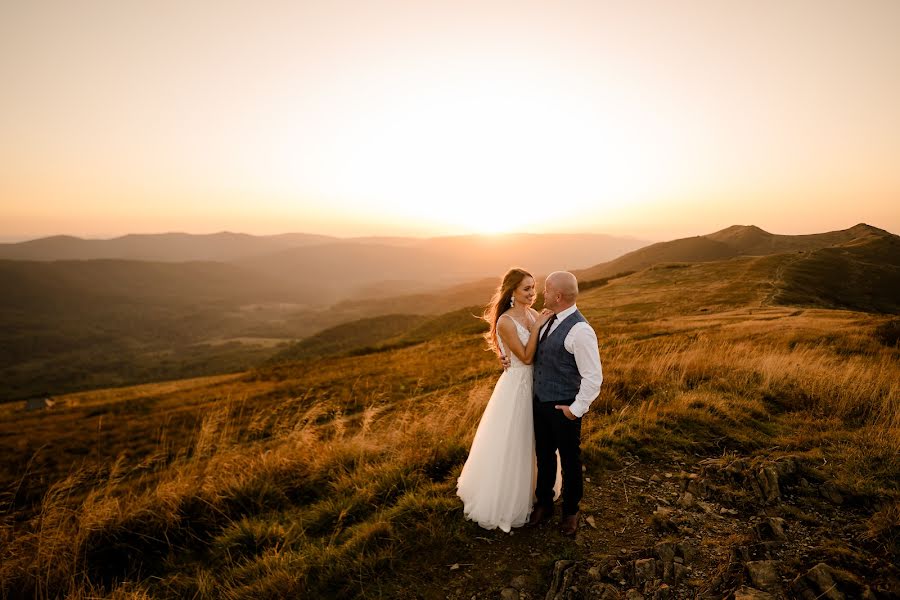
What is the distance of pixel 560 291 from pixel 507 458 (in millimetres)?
2150

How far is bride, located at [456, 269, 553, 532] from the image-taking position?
16.0 ft

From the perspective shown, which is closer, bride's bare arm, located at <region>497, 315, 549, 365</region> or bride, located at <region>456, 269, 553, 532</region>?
bride's bare arm, located at <region>497, 315, 549, 365</region>

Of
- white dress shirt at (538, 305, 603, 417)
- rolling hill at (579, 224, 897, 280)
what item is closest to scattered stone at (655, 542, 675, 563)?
white dress shirt at (538, 305, 603, 417)

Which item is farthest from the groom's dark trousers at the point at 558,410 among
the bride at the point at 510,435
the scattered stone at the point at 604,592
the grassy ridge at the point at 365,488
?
the grassy ridge at the point at 365,488

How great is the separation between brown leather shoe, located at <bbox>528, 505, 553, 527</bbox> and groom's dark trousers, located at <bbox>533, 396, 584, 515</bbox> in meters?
0.05

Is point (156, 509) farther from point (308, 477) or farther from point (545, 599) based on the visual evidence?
point (545, 599)

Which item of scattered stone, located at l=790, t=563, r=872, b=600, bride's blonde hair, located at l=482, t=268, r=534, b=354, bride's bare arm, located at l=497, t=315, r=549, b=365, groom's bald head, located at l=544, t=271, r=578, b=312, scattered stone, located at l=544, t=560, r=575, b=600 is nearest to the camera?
scattered stone, located at l=790, t=563, r=872, b=600

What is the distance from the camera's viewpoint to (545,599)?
3.84 metres

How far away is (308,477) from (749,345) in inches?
575

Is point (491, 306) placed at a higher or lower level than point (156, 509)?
higher

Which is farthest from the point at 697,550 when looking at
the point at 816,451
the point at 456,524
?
the point at 816,451

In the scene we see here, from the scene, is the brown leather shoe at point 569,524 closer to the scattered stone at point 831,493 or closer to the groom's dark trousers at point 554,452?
the groom's dark trousers at point 554,452

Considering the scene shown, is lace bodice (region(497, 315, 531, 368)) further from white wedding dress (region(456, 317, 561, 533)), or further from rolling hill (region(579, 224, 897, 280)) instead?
rolling hill (region(579, 224, 897, 280))

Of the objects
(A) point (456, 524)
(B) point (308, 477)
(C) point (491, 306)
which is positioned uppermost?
(C) point (491, 306)
